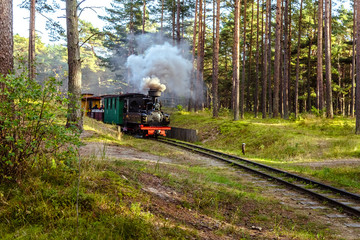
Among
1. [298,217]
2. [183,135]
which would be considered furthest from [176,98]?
[298,217]

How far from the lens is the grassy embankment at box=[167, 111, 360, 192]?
34.7 feet

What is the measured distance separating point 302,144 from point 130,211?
1306cm

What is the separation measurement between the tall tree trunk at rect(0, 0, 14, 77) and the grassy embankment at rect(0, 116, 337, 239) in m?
2.16

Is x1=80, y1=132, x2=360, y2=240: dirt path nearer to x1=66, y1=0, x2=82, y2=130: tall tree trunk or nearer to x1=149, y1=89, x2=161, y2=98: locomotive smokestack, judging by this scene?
x1=66, y1=0, x2=82, y2=130: tall tree trunk

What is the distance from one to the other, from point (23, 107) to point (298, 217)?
569cm

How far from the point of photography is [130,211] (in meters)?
4.09

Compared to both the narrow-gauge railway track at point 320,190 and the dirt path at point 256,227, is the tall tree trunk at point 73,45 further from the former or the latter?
the narrow-gauge railway track at point 320,190

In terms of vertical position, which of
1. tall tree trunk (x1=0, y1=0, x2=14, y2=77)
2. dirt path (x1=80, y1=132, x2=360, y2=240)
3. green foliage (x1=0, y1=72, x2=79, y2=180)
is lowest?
dirt path (x1=80, y1=132, x2=360, y2=240)

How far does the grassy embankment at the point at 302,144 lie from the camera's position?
416 inches

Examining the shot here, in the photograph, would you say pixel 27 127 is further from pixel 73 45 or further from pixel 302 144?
pixel 302 144

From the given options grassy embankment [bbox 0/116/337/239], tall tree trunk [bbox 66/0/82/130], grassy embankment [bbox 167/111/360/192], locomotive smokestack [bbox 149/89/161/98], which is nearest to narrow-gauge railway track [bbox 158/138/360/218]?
grassy embankment [bbox 167/111/360/192]

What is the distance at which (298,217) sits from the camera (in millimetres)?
6125

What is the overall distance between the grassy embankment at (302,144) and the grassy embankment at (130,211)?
14.3 feet

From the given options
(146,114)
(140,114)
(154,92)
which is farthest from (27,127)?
(154,92)
